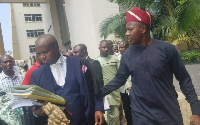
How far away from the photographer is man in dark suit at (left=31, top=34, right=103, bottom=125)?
2303mm

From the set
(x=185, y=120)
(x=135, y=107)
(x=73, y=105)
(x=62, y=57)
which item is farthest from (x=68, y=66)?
(x=185, y=120)

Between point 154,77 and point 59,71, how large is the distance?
953 millimetres

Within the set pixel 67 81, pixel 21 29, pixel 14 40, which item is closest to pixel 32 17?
pixel 21 29

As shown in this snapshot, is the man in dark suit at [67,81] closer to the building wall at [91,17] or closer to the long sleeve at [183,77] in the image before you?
the long sleeve at [183,77]

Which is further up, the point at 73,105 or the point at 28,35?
the point at 28,35

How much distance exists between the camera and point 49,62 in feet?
7.62

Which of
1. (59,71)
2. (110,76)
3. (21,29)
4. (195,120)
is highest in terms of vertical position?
(21,29)

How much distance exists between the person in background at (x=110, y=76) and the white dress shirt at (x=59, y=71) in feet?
7.16

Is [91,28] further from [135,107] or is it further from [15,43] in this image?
[15,43]

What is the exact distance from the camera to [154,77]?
232 cm

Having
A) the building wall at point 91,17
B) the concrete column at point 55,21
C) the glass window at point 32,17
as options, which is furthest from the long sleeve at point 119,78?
the glass window at point 32,17

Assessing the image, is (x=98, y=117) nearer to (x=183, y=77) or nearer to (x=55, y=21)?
(x=183, y=77)

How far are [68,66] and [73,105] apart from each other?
0.40 meters

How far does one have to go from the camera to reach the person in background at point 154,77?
2.31 meters
